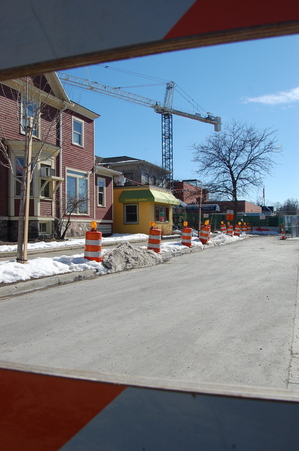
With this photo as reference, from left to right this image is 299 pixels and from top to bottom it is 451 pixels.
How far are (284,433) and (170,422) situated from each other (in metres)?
0.66

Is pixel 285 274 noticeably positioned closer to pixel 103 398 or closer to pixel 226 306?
pixel 226 306

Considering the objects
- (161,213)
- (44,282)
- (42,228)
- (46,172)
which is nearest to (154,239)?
(44,282)

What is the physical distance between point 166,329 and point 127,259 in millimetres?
6515

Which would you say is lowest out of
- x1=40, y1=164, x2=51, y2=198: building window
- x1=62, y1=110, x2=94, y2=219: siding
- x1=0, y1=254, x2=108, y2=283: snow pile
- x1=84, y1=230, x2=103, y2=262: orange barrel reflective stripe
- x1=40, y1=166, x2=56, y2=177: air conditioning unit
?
x1=0, y1=254, x2=108, y2=283: snow pile

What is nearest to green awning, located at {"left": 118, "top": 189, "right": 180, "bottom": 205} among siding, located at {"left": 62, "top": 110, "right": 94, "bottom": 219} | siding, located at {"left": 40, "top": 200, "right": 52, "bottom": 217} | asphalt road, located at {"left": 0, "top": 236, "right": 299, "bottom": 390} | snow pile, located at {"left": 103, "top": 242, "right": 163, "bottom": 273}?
siding, located at {"left": 62, "top": 110, "right": 94, "bottom": 219}

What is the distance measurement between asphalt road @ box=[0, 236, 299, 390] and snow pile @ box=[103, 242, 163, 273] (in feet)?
6.68

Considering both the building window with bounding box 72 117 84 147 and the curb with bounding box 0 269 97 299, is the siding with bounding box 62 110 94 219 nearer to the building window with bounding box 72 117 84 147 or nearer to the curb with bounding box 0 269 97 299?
the building window with bounding box 72 117 84 147

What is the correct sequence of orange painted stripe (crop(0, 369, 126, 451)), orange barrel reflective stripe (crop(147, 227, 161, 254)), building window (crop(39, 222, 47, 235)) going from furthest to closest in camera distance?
1. building window (crop(39, 222, 47, 235))
2. orange barrel reflective stripe (crop(147, 227, 161, 254))
3. orange painted stripe (crop(0, 369, 126, 451))

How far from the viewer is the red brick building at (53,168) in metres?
17.1

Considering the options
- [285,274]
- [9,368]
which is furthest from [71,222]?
[9,368]

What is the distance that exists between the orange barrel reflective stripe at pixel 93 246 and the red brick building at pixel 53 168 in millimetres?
4760

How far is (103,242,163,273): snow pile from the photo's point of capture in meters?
10.9

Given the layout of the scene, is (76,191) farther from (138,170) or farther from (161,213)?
(138,170)

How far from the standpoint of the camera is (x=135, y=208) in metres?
28.1
